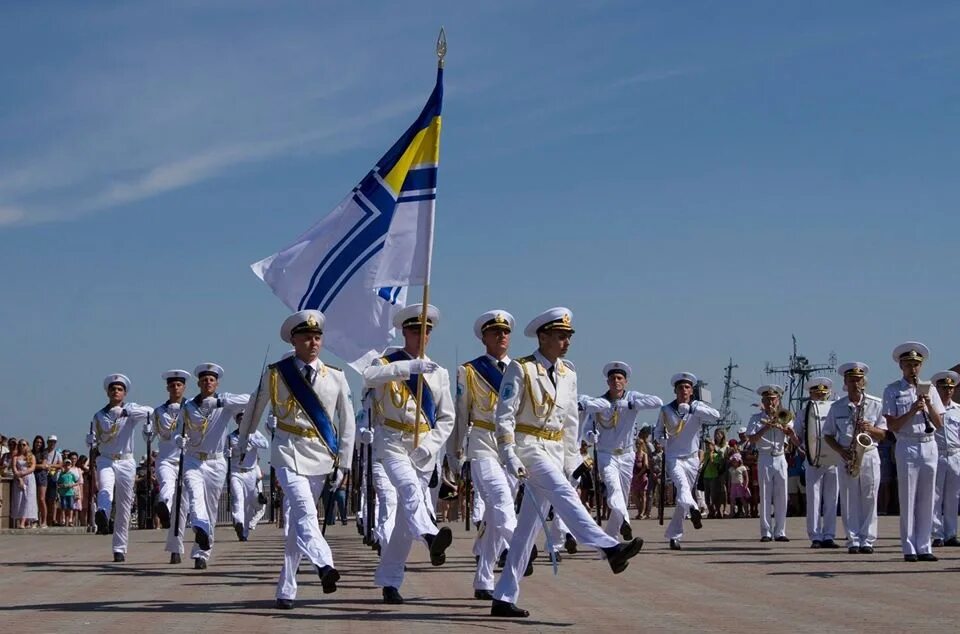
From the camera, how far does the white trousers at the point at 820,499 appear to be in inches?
792

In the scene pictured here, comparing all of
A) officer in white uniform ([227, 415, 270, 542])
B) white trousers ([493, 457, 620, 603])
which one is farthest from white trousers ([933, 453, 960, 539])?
officer in white uniform ([227, 415, 270, 542])

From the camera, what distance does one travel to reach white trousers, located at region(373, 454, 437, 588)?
472 inches

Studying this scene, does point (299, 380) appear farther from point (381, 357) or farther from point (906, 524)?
point (906, 524)

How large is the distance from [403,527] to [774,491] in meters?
10.9

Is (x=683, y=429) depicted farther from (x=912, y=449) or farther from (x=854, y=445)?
(x=912, y=449)

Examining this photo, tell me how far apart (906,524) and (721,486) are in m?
16.0

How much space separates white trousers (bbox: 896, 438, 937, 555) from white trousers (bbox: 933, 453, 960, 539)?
2.70 metres

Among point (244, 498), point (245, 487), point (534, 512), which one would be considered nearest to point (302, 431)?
point (534, 512)

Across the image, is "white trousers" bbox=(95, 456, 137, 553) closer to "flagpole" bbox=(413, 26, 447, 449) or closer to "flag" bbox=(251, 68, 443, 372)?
"flag" bbox=(251, 68, 443, 372)

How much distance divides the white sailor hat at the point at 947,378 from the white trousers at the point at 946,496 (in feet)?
3.05

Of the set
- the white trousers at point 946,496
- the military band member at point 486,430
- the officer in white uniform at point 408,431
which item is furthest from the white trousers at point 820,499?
the officer in white uniform at point 408,431

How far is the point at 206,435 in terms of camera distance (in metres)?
17.8

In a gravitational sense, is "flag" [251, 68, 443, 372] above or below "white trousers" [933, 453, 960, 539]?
above

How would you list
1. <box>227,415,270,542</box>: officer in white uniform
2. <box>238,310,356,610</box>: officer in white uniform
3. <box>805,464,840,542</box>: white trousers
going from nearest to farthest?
1. <box>238,310,356,610</box>: officer in white uniform
2. <box>805,464,840,542</box>: white trousers
3. <box>227,415,270,542</box>: officer in white uniform
